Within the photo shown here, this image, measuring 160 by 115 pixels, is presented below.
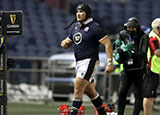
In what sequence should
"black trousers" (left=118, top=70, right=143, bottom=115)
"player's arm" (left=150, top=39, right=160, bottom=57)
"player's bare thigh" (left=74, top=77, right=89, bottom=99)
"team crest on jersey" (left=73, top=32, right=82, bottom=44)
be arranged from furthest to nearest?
"black trousers" (left=118, top=70, right=143, bottom=115) → "player's arm" (left=150, top=39, right=160, bottom=57) → "team crest on jersey" (left=73, top=32, right=82, bottom=44) → "player's bare thigh" (left=74, top=77, right=89, bottom=99)

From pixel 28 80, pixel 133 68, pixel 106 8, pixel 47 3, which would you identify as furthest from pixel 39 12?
pixel 133 68

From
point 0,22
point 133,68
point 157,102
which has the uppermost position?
point 0,22

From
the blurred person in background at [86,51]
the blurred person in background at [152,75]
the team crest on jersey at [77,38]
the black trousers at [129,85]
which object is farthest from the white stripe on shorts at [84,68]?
the blurred person in background at [152,75]

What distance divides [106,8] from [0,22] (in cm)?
2428

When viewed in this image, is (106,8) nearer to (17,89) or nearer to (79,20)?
(17,89)

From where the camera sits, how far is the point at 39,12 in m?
31.5

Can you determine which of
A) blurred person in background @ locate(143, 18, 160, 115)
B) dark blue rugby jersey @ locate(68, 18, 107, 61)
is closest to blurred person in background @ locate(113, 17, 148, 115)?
blurred person in background @ locate(143, 18, 160, 115)

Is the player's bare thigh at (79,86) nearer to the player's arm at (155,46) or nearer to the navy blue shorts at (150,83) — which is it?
the navy blue shorts at (150,83)

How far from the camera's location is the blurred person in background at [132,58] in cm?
991

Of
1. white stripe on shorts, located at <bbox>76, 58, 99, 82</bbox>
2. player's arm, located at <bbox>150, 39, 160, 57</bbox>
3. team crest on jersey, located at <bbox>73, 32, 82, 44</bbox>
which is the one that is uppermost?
team crest on jersey, located at <bbox>73, 32, 82, 44</bbox>

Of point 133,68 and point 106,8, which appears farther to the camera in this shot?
point 106,8

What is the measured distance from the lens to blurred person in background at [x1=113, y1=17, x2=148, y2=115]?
991 cm

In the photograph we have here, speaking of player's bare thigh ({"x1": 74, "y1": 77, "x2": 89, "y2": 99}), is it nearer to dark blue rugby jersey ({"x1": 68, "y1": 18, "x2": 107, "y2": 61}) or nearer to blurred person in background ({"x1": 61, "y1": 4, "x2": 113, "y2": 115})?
blurred person in background ({"x1": 61, "y1": 4, "x2": 113, "y2": 115})

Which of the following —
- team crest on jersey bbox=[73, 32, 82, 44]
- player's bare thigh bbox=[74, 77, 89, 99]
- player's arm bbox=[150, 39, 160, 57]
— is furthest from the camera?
player's arm bbox=[150, 39, 160, 57]
